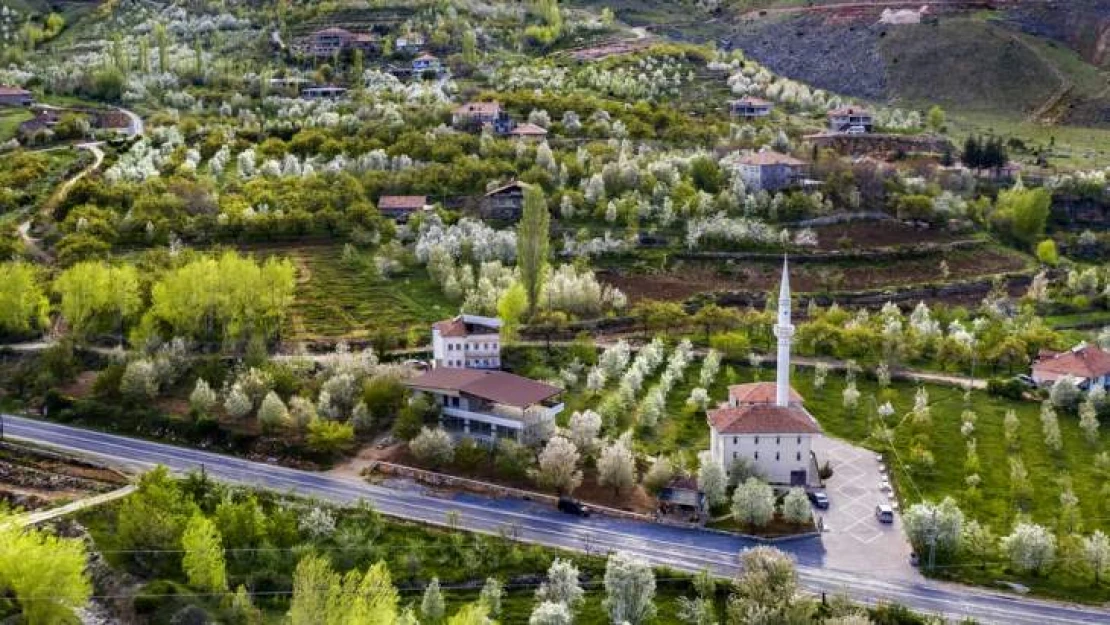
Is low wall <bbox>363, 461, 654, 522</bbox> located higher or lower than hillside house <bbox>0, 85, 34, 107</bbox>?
lower

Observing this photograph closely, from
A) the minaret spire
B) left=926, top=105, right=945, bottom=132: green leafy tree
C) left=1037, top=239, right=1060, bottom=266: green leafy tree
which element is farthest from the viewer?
left=926, top=105, right=945, bottom=132: green leafy tree

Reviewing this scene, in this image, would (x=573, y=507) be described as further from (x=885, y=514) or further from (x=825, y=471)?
(x=885, y=514)

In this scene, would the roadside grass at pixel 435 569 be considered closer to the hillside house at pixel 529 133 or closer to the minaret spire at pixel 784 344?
the minaret spire at pixel 784 344

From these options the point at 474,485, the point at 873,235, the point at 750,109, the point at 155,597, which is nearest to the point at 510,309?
the point at 474,485

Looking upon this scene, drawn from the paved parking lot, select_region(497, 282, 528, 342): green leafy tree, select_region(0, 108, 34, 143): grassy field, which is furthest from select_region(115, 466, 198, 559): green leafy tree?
select_region(0, 108, 34, 143): grassy field

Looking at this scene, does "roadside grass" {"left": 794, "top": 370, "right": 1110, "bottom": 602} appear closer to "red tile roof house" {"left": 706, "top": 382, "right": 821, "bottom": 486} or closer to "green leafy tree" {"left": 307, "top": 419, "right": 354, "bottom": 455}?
"red tile roof house" {"left": 706, "top": 382, "right": 821, "bottom": 486}

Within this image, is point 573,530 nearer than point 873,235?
Yes
